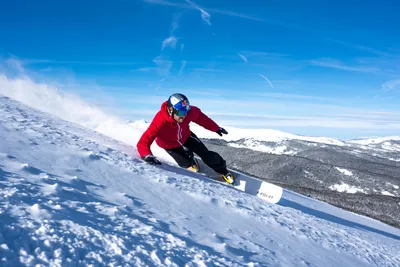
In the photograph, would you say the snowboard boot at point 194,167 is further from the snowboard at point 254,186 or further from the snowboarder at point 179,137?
the snowboard at point 254,186

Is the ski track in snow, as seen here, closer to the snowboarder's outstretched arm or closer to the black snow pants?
the black snow pants

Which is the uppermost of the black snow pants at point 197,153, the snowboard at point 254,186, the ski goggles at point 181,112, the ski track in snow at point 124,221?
the ski goggles at point 181,112

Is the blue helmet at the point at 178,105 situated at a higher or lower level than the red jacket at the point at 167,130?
higher

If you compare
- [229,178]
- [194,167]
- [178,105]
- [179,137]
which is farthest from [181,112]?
[229,178]

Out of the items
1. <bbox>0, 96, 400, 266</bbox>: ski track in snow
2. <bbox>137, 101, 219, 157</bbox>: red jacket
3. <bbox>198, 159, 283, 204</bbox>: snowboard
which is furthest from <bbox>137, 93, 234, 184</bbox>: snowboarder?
<bbox>0, 96, 400, 266</bbox>: ski track in snow

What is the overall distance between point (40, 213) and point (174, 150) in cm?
543

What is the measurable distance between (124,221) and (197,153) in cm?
502

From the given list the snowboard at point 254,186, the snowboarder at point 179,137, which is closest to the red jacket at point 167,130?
the snowboarder at point 179,137

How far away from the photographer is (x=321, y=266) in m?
3.75

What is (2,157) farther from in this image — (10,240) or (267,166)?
(267,166)

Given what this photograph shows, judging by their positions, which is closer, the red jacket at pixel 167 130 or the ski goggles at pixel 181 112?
the red jacket at pixel 167 130

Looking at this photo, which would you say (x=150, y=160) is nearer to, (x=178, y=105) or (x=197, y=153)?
(x=178, y=105)

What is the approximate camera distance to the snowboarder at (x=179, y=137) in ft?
22.6

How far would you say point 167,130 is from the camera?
24.3 ft
